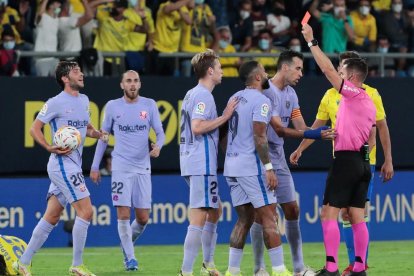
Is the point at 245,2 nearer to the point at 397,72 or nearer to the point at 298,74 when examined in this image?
the point at 397,72

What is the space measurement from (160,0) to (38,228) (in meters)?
Answer: 8.34

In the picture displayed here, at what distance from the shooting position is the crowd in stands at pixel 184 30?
19094 mm

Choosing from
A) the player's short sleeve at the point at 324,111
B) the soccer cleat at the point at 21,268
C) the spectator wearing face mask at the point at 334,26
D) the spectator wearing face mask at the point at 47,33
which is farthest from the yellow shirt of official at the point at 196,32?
the soccer cleat at the point at 21,268

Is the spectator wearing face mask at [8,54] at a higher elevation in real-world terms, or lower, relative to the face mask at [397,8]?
lower

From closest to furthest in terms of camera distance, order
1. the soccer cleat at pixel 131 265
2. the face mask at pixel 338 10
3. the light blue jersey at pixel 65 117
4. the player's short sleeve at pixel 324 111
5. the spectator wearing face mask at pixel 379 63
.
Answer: the light blue jersey at pixel 65 117 < the player's short sleeve at pixel 324 111 < the soccer cleat at pixel 131 265 < the spectator wearing face mask at pixel 379 63 < the face mask at pixel 338 10

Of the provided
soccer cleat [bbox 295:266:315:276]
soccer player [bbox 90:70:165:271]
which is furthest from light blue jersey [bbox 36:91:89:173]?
soccer cleat [bbox 295:266:315:276]

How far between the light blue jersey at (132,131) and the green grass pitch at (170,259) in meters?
1.26

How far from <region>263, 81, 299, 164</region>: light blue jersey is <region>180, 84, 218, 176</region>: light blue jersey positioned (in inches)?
32.0

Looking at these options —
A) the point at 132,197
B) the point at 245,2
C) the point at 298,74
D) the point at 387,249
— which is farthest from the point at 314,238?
the point at 298,74

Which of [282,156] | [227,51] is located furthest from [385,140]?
[227,51]

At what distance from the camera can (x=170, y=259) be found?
16.0m

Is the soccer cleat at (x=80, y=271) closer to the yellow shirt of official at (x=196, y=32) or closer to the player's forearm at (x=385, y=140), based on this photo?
the player's forearm at (x=385, y=140)

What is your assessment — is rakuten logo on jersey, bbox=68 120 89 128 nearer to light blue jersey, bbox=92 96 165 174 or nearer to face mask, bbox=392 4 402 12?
light blue jersey, bbox=92 96 165 174

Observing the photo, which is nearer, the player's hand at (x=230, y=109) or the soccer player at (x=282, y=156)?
the player's hand at (x=230, y=109)
